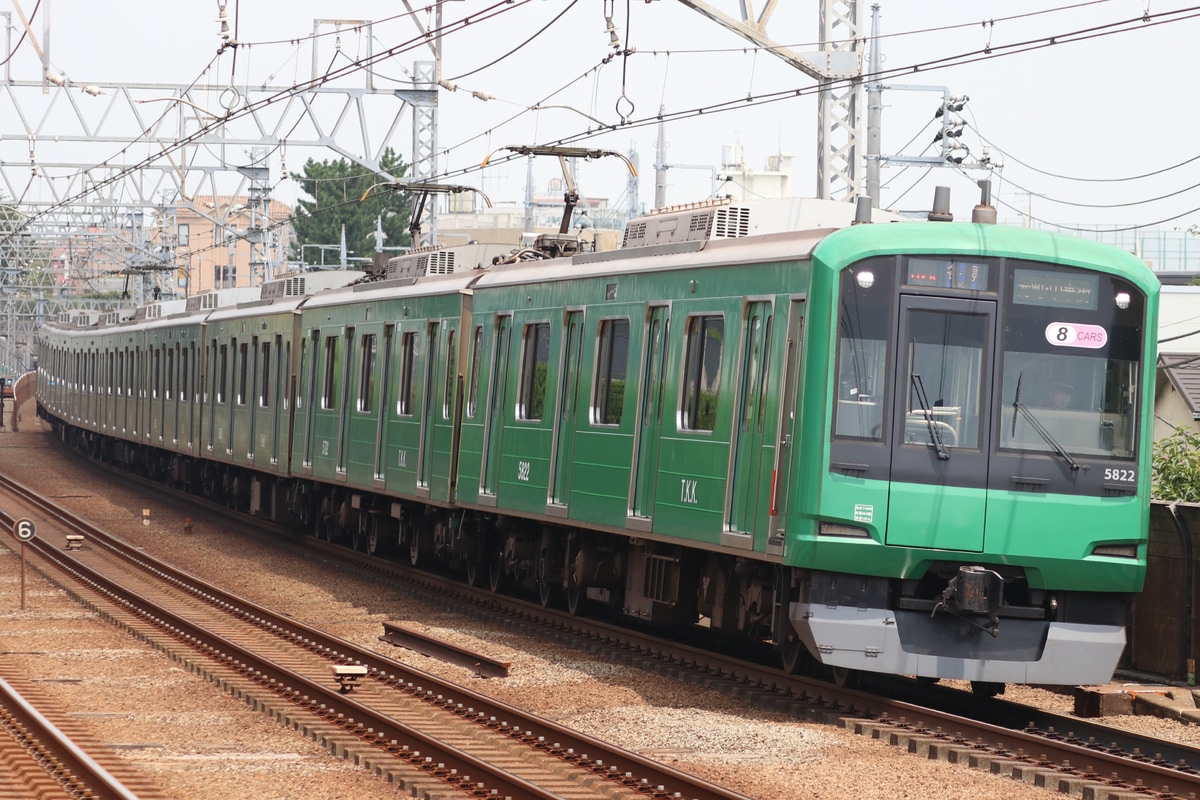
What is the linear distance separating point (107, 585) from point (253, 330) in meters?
8.85

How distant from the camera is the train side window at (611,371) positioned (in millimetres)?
13938

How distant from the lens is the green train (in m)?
10.8

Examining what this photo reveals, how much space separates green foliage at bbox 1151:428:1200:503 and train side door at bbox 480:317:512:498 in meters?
5.85

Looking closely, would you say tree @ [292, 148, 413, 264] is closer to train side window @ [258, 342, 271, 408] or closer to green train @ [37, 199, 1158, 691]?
train side window @ [258, 342, 271, 408]

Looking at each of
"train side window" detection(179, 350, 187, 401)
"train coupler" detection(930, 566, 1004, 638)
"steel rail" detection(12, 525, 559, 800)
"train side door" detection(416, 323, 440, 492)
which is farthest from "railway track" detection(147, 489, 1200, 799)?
"train side window" detection(179, 350, 187, 401)

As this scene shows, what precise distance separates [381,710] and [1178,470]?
802 centimetres

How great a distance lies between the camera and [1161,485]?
15.8m

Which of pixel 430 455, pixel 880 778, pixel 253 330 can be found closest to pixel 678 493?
pixel 880 778

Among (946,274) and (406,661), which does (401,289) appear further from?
(946,274)

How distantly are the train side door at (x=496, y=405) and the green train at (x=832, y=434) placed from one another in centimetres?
4

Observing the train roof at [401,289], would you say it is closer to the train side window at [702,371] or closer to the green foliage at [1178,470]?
the train side window at [702,371]

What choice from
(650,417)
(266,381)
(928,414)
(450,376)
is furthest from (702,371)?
(266,381)

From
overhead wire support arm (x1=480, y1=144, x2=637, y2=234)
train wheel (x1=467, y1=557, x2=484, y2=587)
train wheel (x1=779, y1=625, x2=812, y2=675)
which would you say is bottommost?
train wheel (x1=467, y1=557, x2=484, y2=587)

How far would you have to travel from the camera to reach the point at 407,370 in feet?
63.7
